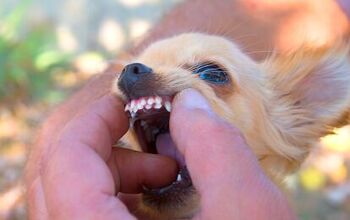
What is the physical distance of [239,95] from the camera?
75.3 inches

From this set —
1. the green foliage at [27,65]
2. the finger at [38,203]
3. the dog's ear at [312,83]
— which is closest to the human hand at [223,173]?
the finger at [38,203]

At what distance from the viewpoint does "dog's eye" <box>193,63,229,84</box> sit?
1816mm

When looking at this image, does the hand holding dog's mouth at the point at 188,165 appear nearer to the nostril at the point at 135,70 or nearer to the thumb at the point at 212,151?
the thumb at the point at 212,151

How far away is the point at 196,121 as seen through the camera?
1.35 meters

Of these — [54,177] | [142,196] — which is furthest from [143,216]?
[54,177]

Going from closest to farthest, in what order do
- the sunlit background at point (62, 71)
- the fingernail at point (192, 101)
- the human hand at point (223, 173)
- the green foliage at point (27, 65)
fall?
the human hand at point (223, 173), the fingernail at point (192, 101), the sunlit background at point (62, 71), the green foliage at point (27, 65)

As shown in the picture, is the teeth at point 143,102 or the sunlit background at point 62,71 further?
the sunlit background at point 62,71

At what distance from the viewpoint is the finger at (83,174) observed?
1.31m

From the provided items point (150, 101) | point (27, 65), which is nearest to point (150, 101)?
point (150, 101)

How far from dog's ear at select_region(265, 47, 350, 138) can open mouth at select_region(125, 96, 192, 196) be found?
542mm

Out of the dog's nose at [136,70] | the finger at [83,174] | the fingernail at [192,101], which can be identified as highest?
the dog's nose at [136,70]

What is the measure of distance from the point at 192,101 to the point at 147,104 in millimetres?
217

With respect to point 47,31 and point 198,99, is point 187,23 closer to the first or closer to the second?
point 198,99

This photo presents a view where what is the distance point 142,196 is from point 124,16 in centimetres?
311
